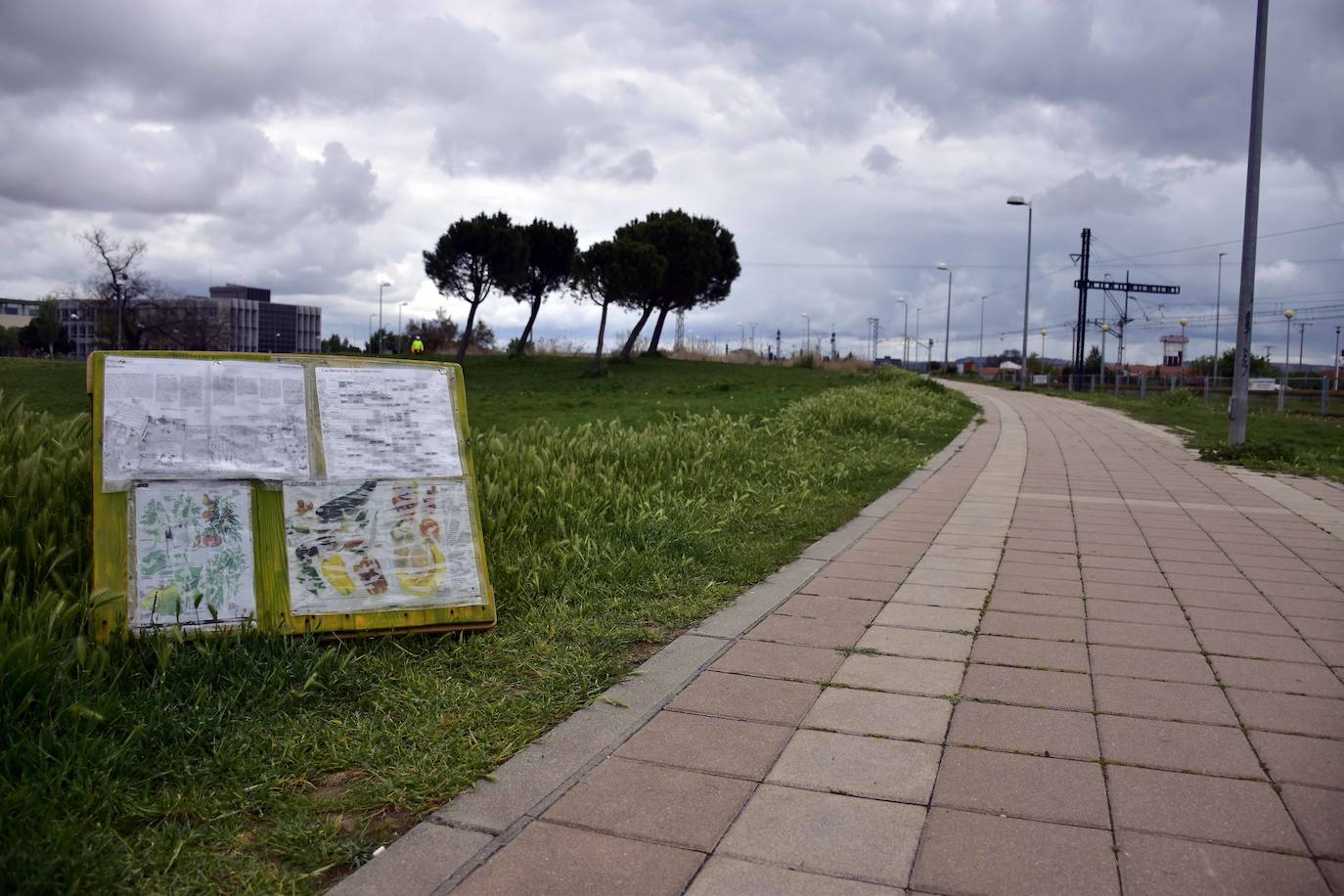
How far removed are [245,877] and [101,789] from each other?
63cm

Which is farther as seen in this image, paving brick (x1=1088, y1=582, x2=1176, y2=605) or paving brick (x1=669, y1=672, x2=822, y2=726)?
paving brick (x1=1088, y1=582, x2=1176, y2=605)

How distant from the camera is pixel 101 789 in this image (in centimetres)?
272

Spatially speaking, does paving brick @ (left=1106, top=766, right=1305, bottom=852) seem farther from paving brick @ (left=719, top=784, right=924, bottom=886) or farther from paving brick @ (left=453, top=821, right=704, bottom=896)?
paving brick @ (left=453, top=821, right=704, bottom=896)

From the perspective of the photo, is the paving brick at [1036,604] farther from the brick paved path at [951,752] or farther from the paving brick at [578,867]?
the paving brick at [578,867]

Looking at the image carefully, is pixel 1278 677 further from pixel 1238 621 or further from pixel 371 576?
pixel 371 576

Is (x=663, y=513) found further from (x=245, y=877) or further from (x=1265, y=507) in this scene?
(x=1265, y=507)

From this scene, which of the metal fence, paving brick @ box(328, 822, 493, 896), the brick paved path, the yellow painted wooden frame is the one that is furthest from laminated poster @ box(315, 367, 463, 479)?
the metal fence

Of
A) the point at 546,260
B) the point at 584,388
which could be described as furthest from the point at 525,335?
the point at 584,388

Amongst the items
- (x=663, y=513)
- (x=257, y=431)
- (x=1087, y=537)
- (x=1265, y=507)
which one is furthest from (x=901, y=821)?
(x=1265, y=507)

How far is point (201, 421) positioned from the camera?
13.2 feet

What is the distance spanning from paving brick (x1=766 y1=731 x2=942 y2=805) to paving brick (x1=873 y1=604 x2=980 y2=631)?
57.7 inches

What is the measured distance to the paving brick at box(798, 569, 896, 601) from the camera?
17.4 ft

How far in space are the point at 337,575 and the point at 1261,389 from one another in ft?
114

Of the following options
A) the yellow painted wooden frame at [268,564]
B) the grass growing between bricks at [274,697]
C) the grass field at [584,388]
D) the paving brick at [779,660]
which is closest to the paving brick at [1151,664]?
the paving brick at [779,660]
